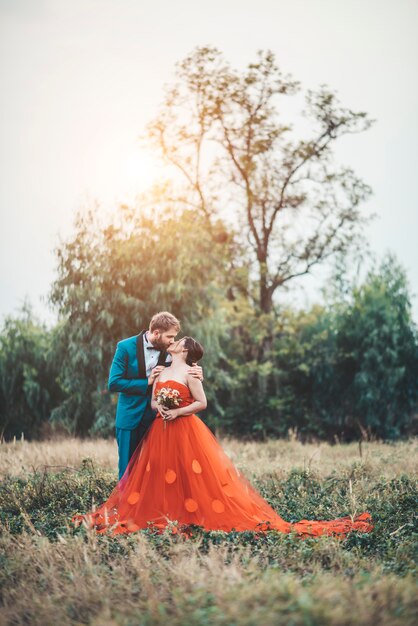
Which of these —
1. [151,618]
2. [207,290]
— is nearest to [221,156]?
[207,290]

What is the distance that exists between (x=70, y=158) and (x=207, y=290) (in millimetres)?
5640

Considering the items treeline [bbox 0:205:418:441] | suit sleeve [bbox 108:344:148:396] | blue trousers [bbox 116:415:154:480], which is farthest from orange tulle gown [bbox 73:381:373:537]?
treeline [bbox 0:205:418:441]

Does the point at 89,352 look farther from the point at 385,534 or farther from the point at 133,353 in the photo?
the point at 385,534

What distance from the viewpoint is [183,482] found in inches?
246

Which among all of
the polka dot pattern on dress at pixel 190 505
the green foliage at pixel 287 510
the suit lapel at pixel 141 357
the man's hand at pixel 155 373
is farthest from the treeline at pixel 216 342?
the polka dot pattern on dress at pixel 190 505

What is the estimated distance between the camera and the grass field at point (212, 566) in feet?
11.2

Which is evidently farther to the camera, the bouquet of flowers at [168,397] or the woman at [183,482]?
the bouquet of flowers at [168,397]

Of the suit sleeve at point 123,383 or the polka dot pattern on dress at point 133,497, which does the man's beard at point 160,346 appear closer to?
the suit sleeve at point 123,383

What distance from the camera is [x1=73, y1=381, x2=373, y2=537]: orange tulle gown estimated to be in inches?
236

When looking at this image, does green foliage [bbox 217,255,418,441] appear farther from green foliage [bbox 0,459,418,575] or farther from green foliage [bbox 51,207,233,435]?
green foliage [bbox 0,459,418,575]

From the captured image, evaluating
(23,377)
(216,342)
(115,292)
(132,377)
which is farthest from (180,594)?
(23,377)

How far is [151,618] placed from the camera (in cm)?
337

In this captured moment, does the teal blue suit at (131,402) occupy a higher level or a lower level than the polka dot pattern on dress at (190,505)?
higher

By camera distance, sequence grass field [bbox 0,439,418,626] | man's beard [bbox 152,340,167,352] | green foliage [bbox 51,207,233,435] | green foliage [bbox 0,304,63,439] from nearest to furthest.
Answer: grass field [bbox 0,439,418,626] < man's beard [bbox 152,340,167,352] < green foliage [bbox 51,207,233,435] < green foliage [bbox 0,304,63,439]
